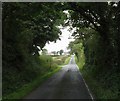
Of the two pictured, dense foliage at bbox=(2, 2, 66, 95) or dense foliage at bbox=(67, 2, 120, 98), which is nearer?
dense foliage at bbox=(2, 2, 66, 95)

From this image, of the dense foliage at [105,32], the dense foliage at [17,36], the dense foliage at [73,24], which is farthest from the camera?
the dense foliage at [105,32]

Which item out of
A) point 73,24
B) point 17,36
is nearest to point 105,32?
point 73,24

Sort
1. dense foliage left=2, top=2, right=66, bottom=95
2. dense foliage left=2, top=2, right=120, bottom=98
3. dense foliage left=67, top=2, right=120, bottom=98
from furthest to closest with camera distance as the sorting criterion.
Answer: dense foliage left=67, top=2, right=120, bottom=98
dense foliage left=2, top=2, right=120, bottom=98
dense foliage left=2, top=2, right=66, bottom=95

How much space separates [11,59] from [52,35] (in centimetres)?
1561

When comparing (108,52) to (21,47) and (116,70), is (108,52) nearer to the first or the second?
(116,70)

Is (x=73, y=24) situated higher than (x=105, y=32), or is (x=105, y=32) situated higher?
(x=73, y=24)

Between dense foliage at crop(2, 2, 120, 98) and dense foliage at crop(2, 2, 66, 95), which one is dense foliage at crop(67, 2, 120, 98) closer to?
dense foliage at crop(2, 2, 120, 98)

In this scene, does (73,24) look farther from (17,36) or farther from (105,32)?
(17,36)

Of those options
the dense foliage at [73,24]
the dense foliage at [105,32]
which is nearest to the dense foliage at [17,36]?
the dense foliage at [73,24]

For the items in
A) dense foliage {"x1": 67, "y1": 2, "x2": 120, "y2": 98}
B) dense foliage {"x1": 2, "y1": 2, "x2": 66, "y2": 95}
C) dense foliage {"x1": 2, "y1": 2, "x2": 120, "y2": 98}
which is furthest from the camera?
dense foliage {"x1": 67, "y1": 2, "x2": 120, "y2": 98}

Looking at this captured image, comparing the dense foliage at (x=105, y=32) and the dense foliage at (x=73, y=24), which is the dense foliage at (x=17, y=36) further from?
the dense foliage at (x=105, y=32)

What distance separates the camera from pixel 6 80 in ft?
96.7

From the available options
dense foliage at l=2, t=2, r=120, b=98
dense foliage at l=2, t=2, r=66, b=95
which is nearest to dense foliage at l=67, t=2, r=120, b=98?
dense foliage at l=2, t=2, r=120, b=98

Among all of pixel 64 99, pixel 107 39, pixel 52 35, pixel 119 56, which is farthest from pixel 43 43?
pixel 64 99
